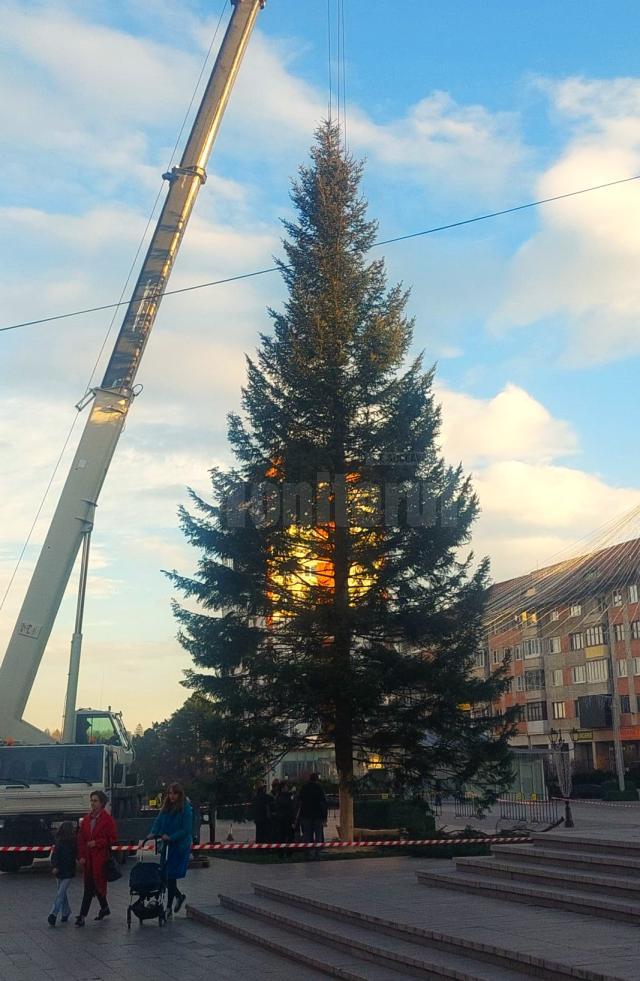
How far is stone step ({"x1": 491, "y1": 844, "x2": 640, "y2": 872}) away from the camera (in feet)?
37.6

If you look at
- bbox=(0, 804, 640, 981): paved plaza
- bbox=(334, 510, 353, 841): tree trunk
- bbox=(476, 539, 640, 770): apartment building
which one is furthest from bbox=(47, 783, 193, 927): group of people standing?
bbox=(476, 539, 640, 770): apartment building

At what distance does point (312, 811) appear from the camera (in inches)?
838

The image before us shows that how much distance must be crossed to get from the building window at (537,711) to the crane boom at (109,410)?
59.1 m

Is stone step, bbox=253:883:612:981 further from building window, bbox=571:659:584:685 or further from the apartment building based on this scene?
building window, bbox=571:659:584:685

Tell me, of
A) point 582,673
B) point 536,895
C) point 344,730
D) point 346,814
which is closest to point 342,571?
point 344,730

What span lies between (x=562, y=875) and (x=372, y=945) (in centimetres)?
290

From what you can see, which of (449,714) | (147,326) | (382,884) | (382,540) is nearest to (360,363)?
(382,540)

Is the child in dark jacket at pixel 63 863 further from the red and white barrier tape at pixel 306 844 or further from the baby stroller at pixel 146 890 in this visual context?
the red and white barrier tape at pixel 306 844

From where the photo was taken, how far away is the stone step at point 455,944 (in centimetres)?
796

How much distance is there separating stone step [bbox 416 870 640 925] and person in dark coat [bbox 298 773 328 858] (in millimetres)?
7196

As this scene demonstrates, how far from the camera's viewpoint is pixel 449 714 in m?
23.4

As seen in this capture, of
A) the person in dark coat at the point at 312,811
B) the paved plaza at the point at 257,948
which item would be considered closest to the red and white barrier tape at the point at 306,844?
the person in dark coat at the point at 312,811

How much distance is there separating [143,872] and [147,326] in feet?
40.2

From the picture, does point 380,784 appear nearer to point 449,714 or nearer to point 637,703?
point 449,714
